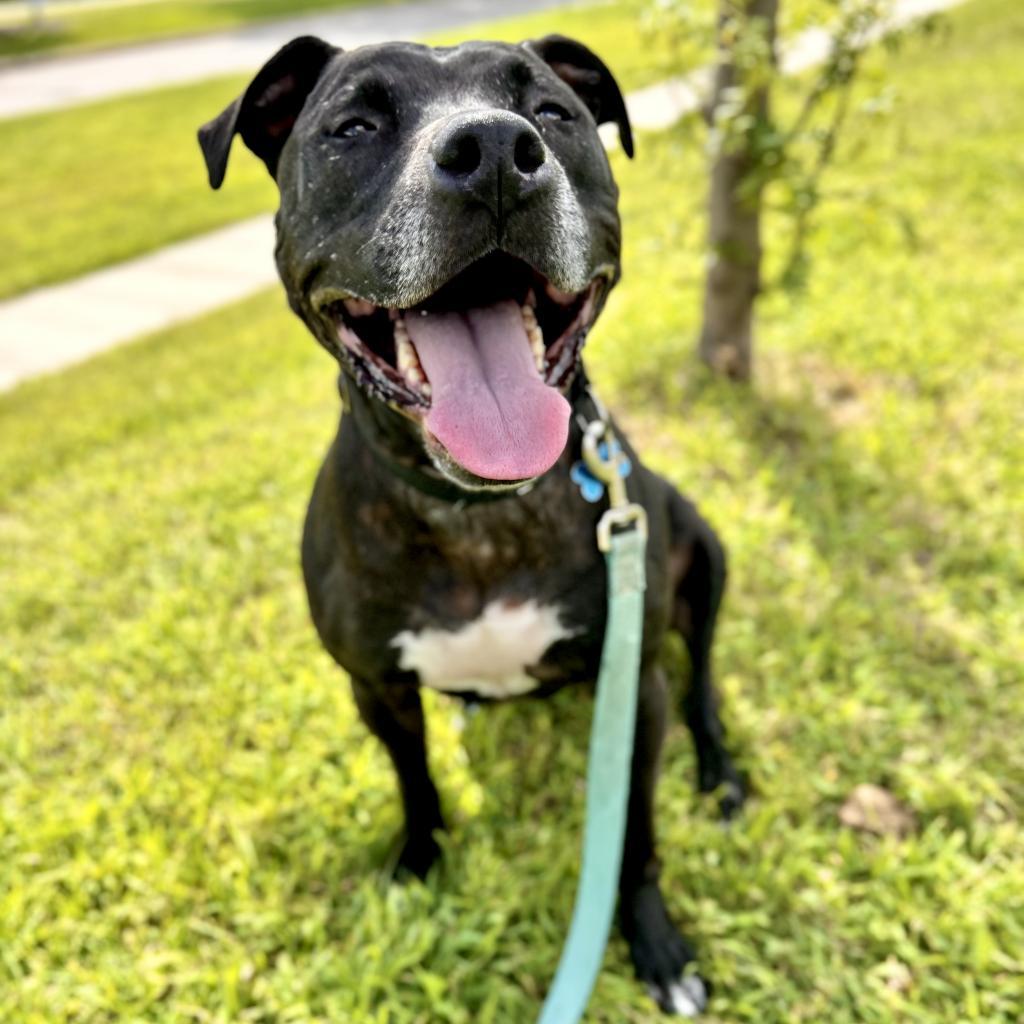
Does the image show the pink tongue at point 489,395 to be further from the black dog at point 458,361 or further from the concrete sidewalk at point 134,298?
the concrete sidewalk at point 134,298

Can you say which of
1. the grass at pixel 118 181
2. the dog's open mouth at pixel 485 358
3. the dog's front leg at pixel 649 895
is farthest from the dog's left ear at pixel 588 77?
the grass at pixel 118 181

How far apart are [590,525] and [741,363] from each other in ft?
9.09

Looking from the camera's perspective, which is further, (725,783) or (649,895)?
(725,783)

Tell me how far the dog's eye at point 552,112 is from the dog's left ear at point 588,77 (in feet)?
0.85

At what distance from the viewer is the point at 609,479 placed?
87.4 inches

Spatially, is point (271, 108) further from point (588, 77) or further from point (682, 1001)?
point (682, 1001)

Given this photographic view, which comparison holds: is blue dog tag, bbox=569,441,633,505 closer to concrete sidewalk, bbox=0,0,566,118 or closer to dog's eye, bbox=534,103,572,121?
dog's eye, bbox=534,103,572,121

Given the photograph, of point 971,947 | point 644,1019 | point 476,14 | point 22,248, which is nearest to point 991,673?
point 971,947

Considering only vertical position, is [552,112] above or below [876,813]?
above

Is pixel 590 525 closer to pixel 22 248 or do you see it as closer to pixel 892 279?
pixel 892 279

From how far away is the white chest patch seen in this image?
2.20 metres

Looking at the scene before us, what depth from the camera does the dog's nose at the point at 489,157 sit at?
1636 mm

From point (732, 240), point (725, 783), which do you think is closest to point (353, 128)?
point (725, 783)

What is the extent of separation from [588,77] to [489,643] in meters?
A: 1.41
